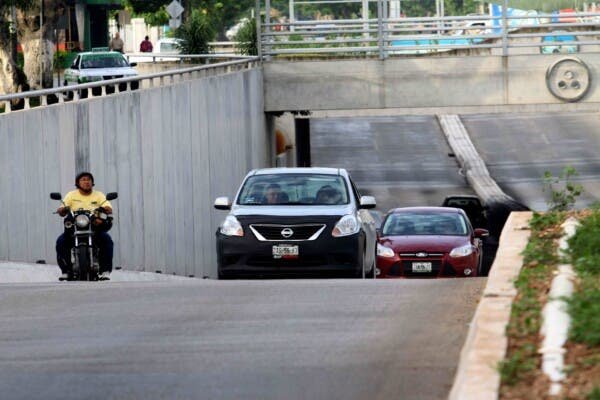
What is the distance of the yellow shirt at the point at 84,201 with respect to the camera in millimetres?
18047

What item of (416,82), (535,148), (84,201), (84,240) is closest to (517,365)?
(84,240)

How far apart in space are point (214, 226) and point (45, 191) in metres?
9.91

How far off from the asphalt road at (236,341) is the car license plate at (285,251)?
553cm

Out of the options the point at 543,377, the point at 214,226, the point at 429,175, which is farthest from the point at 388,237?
the point at 429,175

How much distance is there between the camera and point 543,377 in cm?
742

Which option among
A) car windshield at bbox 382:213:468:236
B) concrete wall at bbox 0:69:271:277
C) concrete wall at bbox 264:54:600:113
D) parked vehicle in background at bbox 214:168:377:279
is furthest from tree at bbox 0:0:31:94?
parked vehicle in background at bbox 214:168:377:279

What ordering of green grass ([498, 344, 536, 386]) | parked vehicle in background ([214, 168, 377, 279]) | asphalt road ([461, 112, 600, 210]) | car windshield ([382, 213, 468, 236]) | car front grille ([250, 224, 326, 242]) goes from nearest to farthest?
green grass ([498, 344, 536, 386]), parked vehicle in background ([214, 168, 377, 279]), car front grille ([250, 224, 326, 242]), car windshield ([382, 213, 468, 236]), asphalt road ([461, 112, 600, 210])

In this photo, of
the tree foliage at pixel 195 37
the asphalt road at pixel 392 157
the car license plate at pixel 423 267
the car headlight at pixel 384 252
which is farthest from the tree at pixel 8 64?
the car license plate at pixel 423 267

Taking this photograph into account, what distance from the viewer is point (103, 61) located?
53406mm

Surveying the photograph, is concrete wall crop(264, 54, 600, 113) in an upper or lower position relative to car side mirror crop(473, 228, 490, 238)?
upper

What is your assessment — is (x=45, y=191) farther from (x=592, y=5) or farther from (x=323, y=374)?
(x=592, y=5)

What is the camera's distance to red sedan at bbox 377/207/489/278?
2450 cm

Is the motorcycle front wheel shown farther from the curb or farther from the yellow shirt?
the curb

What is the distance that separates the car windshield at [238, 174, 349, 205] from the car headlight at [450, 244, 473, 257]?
135 inches
